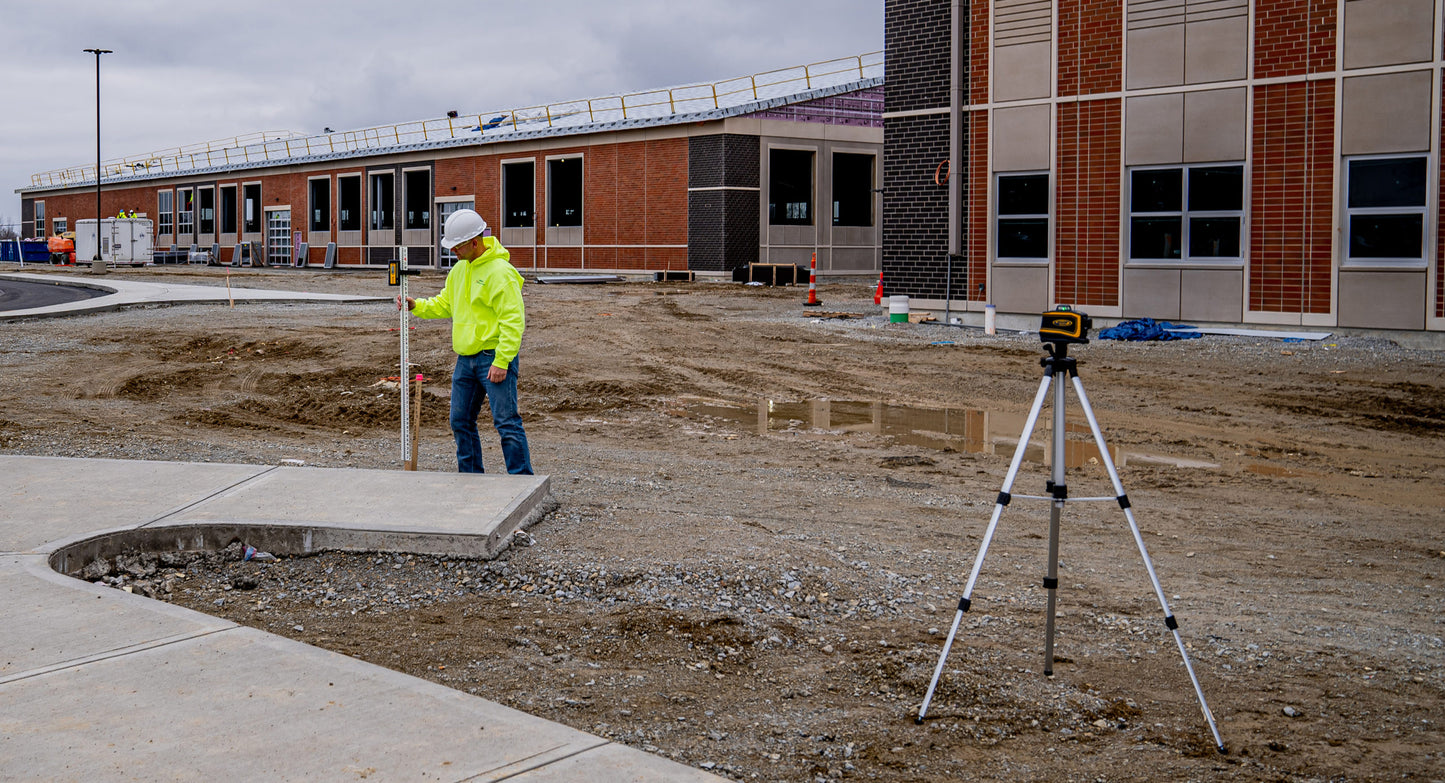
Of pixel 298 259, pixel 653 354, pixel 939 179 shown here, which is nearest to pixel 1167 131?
pixel 939 179

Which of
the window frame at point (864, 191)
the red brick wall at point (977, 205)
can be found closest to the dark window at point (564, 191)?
the window frame at point (864, 191)

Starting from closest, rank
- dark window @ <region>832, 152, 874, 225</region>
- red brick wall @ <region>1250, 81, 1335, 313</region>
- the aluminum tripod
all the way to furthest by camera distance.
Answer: the aluminum tripod → red brick wall @ <region>1250, 81, 1335, 313</region> → dark window @ <region>832, 152, 874, 225</region>

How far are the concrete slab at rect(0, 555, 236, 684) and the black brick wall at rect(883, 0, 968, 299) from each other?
66.4ft

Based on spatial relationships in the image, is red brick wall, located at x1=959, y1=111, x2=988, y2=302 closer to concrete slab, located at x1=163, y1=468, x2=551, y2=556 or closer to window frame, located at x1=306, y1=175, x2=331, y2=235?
concrete slab, located at x1=163, y1=468, x2=551, y2=556

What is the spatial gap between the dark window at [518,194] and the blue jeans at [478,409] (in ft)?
132

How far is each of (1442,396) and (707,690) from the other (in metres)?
12.9

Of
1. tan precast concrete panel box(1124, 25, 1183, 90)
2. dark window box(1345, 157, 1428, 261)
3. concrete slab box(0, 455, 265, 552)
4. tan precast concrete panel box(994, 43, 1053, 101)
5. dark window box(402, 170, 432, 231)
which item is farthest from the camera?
dark window box(402, 170, 432, 231)

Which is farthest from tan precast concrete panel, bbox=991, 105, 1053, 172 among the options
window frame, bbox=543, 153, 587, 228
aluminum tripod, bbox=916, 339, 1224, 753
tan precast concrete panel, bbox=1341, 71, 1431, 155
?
window frame, bbox=543, 153, 587, 228

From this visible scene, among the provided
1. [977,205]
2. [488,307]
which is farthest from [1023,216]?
[488,307]

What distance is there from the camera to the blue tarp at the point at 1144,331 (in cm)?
2070

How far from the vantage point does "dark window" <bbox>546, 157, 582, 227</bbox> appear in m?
46.5

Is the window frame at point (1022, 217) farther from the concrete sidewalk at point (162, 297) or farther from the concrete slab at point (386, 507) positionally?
the concrete slab at point (386, 507)

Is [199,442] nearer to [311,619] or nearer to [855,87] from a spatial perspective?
[311,619]

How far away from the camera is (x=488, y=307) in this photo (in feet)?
28.7
